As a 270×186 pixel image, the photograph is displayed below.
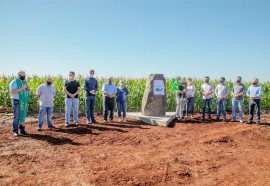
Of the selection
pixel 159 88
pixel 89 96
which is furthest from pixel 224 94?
pixel 89 96

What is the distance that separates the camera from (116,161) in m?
5.93

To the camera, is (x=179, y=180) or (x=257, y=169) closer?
(x=179, y=180)

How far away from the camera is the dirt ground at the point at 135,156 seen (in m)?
4.92

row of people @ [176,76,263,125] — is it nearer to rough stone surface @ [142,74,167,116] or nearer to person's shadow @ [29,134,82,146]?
rough stone surface @ [142,74,167,116]

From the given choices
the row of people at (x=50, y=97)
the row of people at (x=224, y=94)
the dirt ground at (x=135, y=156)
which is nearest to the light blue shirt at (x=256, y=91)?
the row of people at (x=224, y=94)

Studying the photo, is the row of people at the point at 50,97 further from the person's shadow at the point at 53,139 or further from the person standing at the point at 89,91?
the person's shadow at the point at 53,139

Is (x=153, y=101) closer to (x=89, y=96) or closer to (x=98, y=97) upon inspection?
(x=89, y=96)

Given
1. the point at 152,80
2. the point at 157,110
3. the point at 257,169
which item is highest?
the point at 152,80

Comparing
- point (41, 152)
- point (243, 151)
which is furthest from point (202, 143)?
point (41, 152)

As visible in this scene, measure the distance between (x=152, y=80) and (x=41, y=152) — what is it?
6.62 m

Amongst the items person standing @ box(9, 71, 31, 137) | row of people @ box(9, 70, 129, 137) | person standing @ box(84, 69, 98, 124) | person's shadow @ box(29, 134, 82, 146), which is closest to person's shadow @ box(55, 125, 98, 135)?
row of people @ box(9, 70, 129, 137)

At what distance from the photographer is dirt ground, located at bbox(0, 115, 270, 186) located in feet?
16.1

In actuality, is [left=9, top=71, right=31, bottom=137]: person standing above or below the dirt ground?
above

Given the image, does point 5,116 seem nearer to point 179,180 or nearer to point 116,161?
point 116,161
